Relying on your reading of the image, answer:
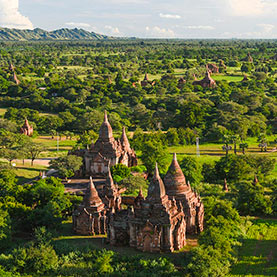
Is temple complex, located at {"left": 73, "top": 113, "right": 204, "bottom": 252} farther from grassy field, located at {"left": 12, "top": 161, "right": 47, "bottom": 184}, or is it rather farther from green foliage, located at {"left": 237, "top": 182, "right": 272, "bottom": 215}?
grassy field, located at {"left": 12, "top": 161, "right": 47, "bottom": 184}

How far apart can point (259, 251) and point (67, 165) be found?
25.4 meters

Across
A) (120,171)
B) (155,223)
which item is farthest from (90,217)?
(120,171)

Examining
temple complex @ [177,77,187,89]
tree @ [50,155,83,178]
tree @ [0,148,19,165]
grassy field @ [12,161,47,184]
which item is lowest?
grassy field @ [12,161,47,184]

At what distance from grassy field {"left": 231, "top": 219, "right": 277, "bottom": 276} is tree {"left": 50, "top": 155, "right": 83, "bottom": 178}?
22.4m

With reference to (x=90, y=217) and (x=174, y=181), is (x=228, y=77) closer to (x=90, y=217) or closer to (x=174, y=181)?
(x=174, y=181)

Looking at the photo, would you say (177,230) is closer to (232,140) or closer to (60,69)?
(232,140)

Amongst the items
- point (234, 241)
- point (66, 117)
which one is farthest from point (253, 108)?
point (234, 241)

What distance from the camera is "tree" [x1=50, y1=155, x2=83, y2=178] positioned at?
47.3 m

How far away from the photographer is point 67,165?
47.8 m

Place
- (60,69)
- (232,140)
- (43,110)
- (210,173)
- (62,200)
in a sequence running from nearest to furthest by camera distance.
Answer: (62,200), (210,173), (232,140), (43,110), (60,69)

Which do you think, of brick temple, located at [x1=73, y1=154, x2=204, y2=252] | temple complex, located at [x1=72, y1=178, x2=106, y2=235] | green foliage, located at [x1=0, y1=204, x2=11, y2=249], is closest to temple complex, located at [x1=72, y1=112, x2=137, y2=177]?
brick temple, located at [x1=73, y1=154, x2=204, y2=252]

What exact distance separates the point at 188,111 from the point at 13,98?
5223cm

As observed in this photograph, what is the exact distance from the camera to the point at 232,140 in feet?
203

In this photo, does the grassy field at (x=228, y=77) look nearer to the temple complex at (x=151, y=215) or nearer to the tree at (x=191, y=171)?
the tree at (x=191, y=171)
